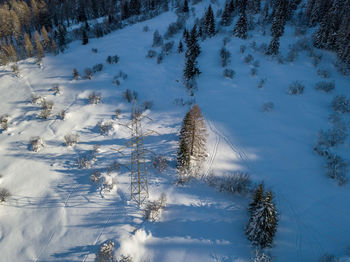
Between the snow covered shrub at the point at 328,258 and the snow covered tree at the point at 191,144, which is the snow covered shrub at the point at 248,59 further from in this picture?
the snow covered shrub at the point at 328,258

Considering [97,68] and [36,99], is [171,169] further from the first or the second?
[97,68]

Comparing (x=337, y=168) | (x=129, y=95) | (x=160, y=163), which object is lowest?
(x=160, y=163)

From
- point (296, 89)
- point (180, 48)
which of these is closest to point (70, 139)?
point (180, 48)

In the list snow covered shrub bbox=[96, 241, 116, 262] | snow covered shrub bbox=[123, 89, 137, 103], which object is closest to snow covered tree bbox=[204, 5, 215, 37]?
snow covered shrub bbox=[123, 89, 137, 103]

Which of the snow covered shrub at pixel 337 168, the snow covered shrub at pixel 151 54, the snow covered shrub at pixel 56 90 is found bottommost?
the snow covered shrub at pixel 337 168

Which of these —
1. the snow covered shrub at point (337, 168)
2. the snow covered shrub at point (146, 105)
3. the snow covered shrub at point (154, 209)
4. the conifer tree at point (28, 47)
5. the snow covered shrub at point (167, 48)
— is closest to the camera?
the snow covered shrub at point (154, 209)

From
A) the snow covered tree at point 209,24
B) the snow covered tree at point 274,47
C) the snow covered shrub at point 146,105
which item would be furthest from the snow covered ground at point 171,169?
the snow covered tree at point 209,24

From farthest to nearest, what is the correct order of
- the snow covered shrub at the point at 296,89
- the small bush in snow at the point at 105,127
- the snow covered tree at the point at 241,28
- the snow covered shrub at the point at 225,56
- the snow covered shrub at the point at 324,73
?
the snow covered tree at the point at 241,28 → the snow covered shrub at the point at 225,56 → the snow covered shrub at the point at 324,73 → the snow covered shrub at the point at 296,89 → the small bush in snow at the point at 105,127
